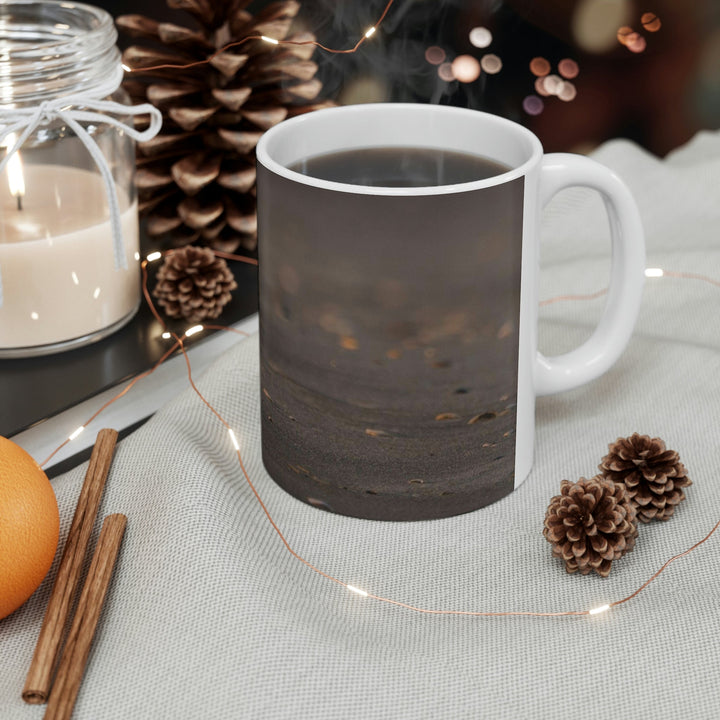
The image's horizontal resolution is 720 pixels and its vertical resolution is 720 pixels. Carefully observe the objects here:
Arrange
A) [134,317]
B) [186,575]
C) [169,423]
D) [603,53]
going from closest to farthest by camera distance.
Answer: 1. [186,575]
2. [169,423]
3. [134,317]
4. [603,53]

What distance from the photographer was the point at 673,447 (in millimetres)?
613

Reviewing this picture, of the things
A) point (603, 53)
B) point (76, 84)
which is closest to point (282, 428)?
point (76, 84)

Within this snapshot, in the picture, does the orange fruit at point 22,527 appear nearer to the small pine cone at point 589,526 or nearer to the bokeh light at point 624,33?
the small pine cone at point 589,526

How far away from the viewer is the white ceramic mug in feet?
1.53

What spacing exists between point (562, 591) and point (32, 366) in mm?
395

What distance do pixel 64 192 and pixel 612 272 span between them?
0.39 m

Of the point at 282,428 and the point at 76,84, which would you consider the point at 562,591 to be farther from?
the point at 76,84

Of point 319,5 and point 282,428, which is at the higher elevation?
point 319,5

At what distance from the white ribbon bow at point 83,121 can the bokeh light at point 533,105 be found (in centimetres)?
48

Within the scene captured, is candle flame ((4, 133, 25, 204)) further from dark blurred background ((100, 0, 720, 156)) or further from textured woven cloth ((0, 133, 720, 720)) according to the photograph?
dark blurred background ((100, 0, 720, 156))

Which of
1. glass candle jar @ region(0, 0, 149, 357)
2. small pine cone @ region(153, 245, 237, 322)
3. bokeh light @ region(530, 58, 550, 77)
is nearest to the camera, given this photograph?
glass candle jar @ region(0, 0, 149, 357)

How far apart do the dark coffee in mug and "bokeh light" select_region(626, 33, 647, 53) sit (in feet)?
1.94

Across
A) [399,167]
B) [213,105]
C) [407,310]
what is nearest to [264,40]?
[213,105]

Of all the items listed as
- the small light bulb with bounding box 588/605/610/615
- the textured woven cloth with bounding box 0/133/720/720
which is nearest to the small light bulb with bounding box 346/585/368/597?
the textured woven cloth with bounding box 0/133/720/720
